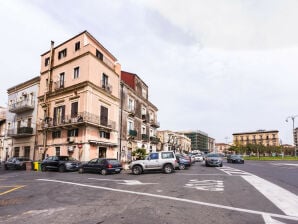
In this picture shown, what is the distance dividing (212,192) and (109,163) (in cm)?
1012

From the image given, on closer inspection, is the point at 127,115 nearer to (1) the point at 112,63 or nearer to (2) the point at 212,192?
(1) the point at 112,63

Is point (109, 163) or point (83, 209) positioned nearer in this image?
point (83, 209)

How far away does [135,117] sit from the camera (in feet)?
114

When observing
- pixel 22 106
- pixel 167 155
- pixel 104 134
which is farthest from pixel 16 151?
pixel 167 155

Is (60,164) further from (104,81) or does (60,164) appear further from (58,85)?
(104,81)

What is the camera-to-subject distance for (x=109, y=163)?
16.9 meters

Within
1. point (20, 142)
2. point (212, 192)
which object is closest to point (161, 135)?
point (20, 142)

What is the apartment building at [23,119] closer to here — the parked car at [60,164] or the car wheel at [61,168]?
the parked car at [60,164]

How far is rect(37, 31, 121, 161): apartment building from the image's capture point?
23797 millimetres

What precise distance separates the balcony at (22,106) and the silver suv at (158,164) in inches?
810

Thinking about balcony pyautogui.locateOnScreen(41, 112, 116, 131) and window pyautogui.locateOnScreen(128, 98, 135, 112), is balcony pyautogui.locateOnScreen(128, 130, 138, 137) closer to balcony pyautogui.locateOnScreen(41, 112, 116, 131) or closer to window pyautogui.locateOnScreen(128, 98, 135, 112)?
window pyautogui.locateOnScreen(128, 98, 135, 112)

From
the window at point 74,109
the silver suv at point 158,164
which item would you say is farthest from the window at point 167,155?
the window at point 74,109

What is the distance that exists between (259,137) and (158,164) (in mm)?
117036

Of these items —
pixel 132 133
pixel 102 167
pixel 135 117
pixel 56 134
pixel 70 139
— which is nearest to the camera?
pixel 102 167
